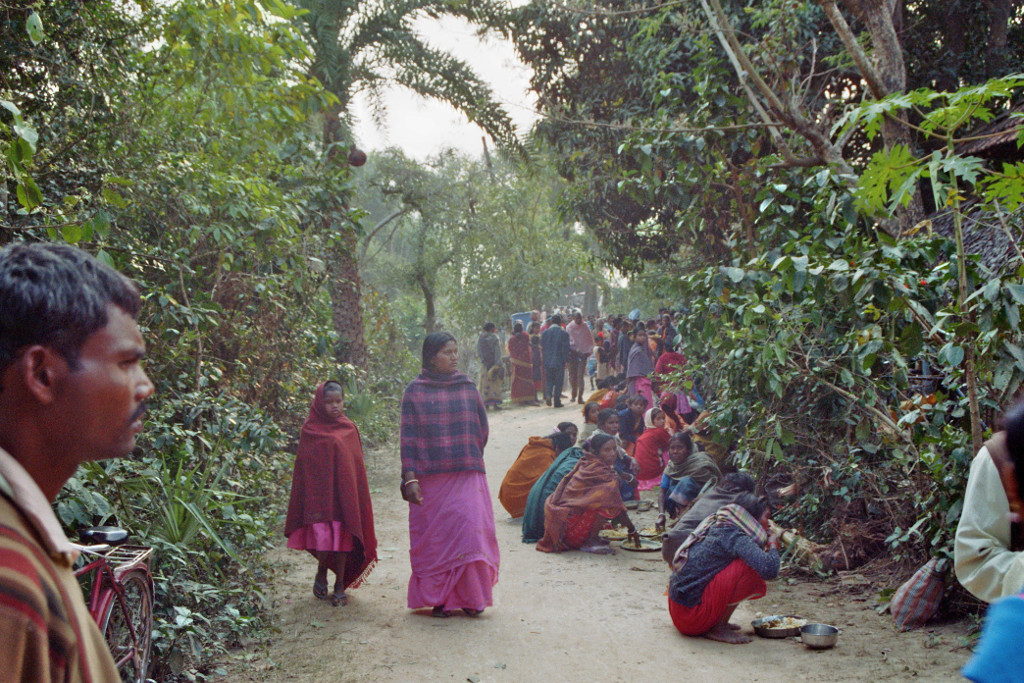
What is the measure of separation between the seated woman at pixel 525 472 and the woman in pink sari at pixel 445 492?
2.72 metres

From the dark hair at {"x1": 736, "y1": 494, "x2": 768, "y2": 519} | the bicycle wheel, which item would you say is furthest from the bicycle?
the dark hair at {"x1": 736, "y1": 494, "x2": 768, "y2": 519}

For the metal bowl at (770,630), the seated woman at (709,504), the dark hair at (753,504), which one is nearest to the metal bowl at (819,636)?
the metal bowl at (770,630)

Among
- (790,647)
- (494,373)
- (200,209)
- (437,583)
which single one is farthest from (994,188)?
(494,373)

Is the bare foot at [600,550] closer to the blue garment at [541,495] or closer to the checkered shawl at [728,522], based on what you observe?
the blue garment at [541,495]

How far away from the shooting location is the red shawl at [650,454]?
9414mm

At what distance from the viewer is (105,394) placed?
3.70 ft

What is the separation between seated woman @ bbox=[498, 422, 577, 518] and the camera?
27.5 feet

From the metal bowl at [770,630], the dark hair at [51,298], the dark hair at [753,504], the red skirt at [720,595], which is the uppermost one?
the dark hair at [51,298]

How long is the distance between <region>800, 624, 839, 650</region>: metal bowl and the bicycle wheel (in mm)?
3459

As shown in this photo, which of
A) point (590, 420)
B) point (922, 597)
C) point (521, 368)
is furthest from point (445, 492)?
point (521, 368)

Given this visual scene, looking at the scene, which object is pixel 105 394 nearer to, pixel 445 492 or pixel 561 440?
pixel 445 492

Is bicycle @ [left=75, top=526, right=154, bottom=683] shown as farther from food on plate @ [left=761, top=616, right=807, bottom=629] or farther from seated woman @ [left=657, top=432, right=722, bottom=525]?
seated woman @ [left=657, top=432, right=722, bottom=525]

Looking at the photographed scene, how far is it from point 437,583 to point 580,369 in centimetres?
1270

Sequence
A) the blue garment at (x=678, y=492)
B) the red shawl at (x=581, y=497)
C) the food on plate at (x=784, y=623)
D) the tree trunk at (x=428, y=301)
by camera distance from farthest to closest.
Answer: the tree trunk at (x=428, y=301) → the red shawl at (x=581, y=497) → the blue garment at (x=678, y=492) → the food on plate at (x=784, y=623)
